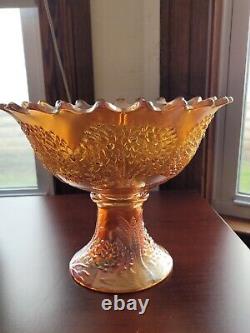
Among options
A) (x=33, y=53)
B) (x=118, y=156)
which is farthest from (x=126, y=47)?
(x=118, y=156)

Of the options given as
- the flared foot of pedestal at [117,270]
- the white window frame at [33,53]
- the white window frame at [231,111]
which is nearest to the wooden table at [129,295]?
the flared foot of pedestal at [117,270]

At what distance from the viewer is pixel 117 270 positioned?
0.63 metres

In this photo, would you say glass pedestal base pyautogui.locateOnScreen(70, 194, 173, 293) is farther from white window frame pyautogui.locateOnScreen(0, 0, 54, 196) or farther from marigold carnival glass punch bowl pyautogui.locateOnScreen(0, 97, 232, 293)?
white window frame pyautogui.locateOnScreen(0, 0, 54, 196)

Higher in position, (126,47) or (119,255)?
(126,47)

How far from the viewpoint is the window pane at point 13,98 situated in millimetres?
1105

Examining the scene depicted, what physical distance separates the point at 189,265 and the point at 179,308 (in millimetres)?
125

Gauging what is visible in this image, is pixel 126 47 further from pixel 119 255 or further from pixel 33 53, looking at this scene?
pixel 119 255

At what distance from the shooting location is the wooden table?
0.56m

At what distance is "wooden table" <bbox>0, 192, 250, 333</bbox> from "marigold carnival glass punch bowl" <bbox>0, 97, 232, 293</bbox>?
0.04m

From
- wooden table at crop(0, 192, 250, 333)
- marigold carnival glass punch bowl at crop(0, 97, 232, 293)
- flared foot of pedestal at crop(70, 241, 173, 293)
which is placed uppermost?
marigold carnival glass punch bowl at crop(0, 97, 232, 293)

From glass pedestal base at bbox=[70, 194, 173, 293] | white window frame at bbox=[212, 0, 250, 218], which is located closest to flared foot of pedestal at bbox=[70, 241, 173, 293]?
glass pedestal base at bbox=[70, 194, 173, 293]

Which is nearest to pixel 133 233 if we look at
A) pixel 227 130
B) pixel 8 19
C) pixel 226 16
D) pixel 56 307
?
pixel 56 307

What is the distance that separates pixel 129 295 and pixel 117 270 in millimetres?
45

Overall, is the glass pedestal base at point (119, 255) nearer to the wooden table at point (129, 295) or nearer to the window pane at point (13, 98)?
the wooden table at point (129, 295)
